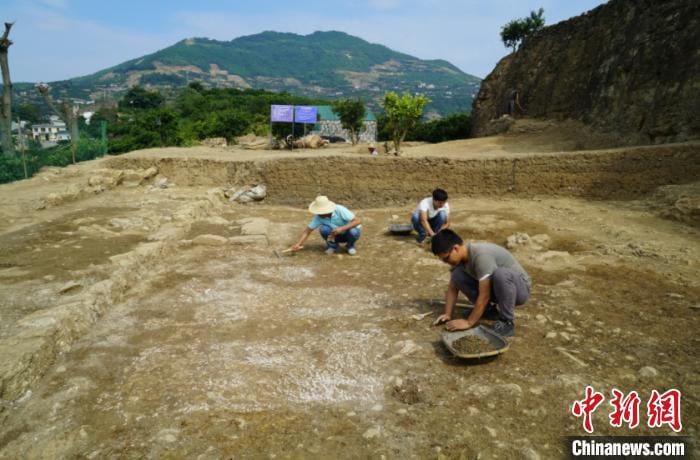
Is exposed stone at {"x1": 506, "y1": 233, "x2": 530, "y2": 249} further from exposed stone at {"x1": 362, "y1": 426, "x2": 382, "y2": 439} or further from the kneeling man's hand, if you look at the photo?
exposed stone at {"x1": 362, "y1": 426, "x2": 382, "y2": 439}

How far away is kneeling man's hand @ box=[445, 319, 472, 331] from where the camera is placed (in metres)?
3.33

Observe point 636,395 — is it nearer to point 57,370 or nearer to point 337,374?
point 337,374

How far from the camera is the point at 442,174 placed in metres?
9.02

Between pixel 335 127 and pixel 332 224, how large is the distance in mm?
25104

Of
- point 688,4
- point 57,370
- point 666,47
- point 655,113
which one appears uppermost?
point 688,4

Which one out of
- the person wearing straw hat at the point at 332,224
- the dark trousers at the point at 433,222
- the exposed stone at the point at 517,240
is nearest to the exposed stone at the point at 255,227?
the person wearing straw hat at the point at 332,224

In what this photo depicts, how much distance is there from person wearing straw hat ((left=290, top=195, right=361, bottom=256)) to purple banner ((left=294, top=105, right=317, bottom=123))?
11.0 meters

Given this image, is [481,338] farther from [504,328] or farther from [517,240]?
[517,240]

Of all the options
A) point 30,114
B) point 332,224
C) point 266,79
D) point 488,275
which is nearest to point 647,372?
point 488,275

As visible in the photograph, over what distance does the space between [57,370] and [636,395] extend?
3711 mm

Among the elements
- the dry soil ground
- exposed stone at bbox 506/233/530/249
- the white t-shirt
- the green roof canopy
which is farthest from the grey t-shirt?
the green roof canopy

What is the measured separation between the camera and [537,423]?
245 cm

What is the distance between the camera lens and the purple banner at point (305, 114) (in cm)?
1627

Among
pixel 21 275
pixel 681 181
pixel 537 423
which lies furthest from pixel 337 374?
pixel 681 181
